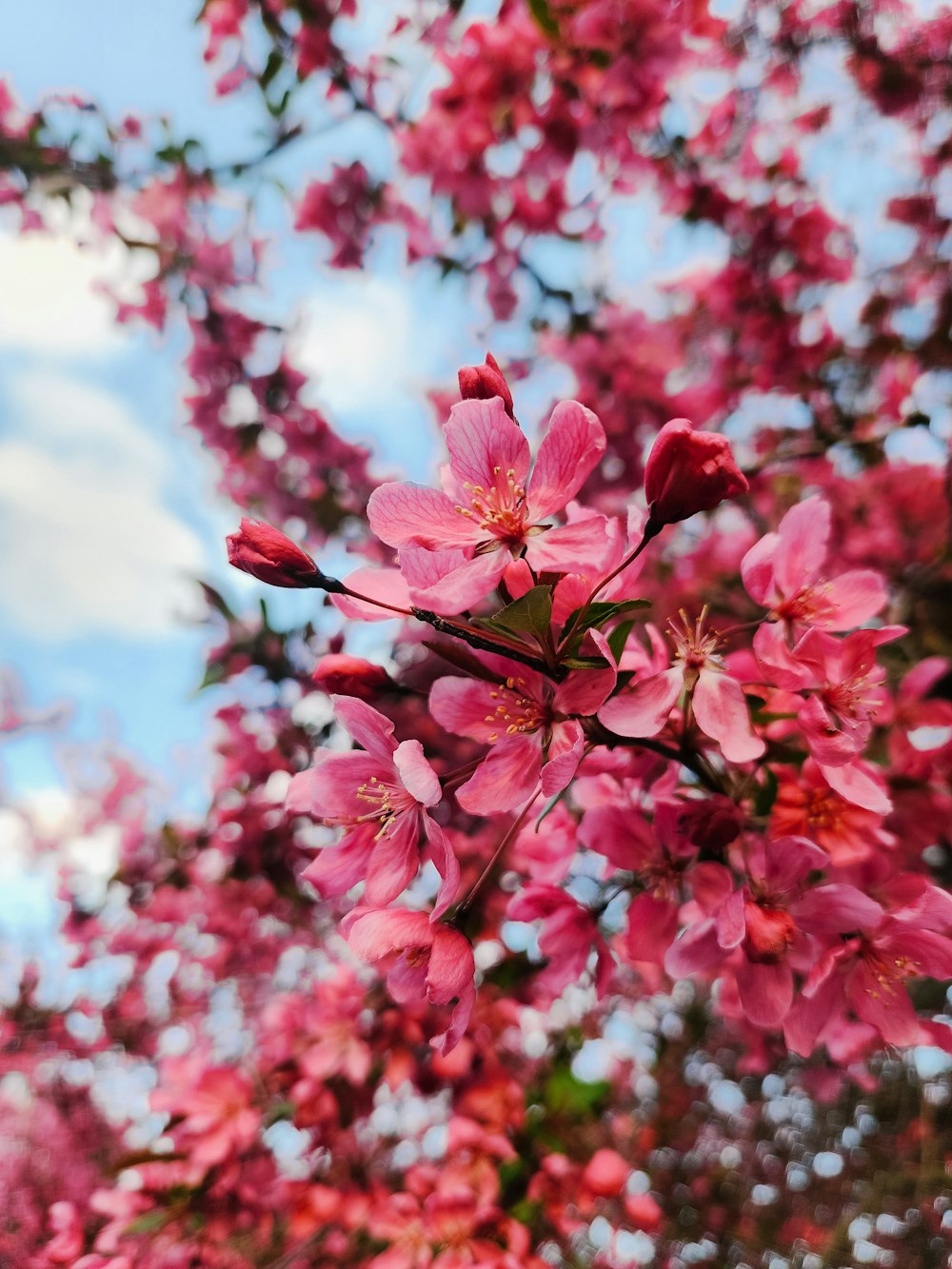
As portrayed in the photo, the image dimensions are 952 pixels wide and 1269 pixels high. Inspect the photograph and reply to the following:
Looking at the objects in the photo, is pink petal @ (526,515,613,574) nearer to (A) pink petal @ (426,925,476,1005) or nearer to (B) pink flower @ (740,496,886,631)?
(B) pink flower @ (740,496,886,631)

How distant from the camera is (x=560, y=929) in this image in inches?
39.8

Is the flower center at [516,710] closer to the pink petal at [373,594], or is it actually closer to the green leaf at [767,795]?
the pink petal at [373,594]

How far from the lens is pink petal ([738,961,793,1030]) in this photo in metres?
0.86

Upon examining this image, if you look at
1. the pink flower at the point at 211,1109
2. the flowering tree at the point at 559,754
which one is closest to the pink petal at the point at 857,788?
the flowering tree at the point at 559,754

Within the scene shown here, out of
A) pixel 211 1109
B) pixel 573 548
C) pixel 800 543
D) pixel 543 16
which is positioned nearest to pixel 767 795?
pixel 800 543

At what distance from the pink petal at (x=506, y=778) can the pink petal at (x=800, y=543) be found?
15.0 inches

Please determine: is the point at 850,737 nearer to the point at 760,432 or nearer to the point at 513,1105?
the point at 513,1105

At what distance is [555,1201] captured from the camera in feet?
5.71

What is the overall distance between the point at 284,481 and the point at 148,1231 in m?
2.64

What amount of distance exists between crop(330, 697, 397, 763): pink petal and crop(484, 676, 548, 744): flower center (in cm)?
11

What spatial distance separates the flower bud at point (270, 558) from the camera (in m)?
0.80

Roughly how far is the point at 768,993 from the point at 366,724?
539 millimetres

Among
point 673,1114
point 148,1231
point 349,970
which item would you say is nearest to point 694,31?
point 349,970

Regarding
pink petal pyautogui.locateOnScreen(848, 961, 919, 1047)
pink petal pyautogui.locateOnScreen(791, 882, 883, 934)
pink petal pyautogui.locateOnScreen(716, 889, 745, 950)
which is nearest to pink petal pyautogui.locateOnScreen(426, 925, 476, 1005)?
pink petal pyautogui.locateOnScreen(716, 889, 745, 950)
